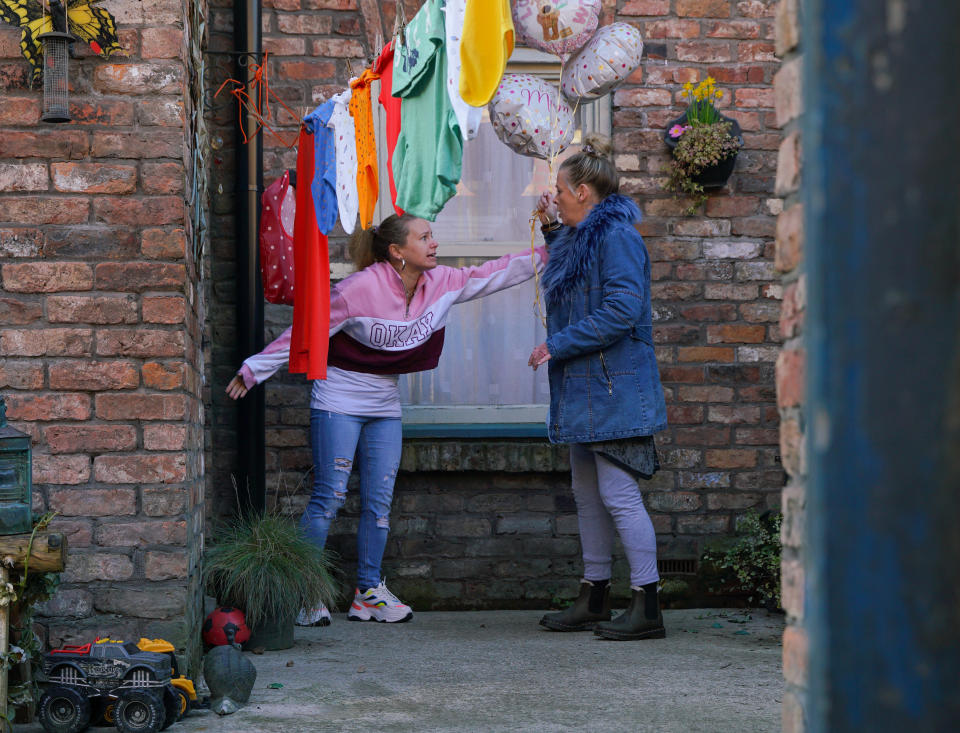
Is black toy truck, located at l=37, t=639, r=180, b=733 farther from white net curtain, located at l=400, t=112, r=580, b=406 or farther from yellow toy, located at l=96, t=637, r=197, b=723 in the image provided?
white net curtain, located at l=400, t=112, r=580, b=406

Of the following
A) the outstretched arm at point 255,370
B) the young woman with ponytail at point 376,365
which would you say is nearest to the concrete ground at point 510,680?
the young woman with ponytail at point 376,365

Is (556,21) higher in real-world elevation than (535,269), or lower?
higher

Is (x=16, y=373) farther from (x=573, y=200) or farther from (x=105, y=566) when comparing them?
(x=573, y=200)

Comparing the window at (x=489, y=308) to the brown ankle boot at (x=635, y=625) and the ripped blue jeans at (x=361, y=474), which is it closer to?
the ripped blue jeans at (x=361, y=474)

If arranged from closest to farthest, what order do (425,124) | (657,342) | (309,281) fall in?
(425,124), (309,281), (657,342)

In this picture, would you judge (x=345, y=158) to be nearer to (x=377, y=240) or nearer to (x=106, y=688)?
(x=377, y=240)

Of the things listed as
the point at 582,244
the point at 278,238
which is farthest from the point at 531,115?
the point at 278,238

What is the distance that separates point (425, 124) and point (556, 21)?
0.80 meters

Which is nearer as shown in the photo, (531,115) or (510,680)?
(510,680)

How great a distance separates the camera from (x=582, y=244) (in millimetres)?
4172

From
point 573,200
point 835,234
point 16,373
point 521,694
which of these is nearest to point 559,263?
point 573,200

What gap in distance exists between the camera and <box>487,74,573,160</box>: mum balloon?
13.1 ft

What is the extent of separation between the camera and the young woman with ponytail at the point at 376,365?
4.66m

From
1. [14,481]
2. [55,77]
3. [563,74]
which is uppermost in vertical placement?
[563,74]
